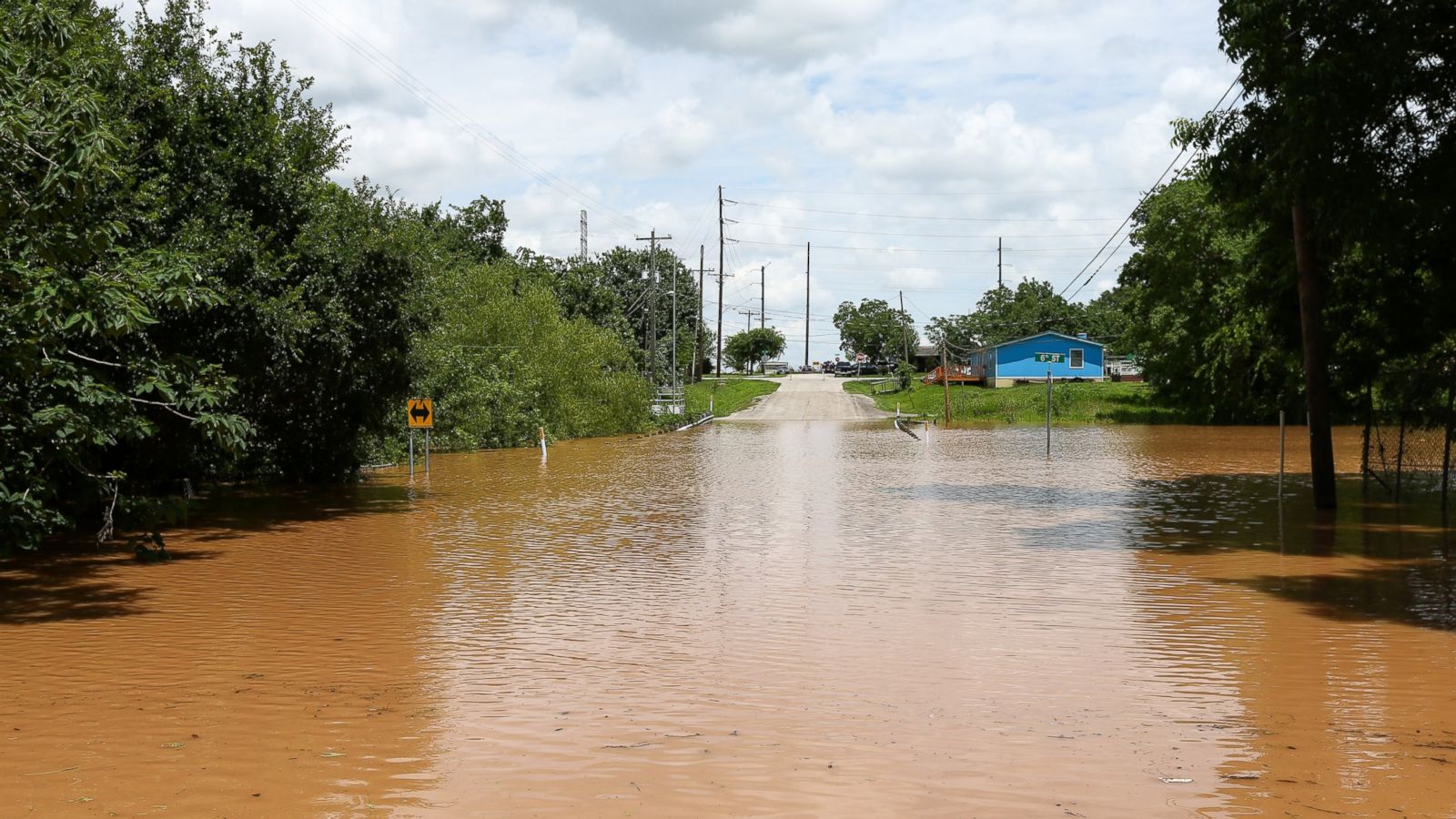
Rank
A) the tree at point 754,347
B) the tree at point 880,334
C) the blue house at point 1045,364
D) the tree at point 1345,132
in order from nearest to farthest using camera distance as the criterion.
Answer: the tree at point 1345,132
the blue house at point 1045,364
the tree at point 880,334
the tree at point 754,347

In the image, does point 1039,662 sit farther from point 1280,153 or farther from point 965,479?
point 965,479

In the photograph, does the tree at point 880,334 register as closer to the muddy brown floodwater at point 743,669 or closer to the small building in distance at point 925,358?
the small building in distance at point 925,358

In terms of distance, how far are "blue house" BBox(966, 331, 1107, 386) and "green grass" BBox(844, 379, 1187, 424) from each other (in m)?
10.9

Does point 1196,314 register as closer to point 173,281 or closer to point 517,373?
point 517,373

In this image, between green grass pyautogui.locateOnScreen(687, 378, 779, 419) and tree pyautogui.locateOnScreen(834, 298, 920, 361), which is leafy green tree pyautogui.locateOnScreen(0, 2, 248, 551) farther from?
tree pyautogui.locateOnScreen(834, 298, 920, 361)

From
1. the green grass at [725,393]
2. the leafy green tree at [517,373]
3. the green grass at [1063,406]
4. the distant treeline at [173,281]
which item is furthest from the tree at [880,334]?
the distant treeline at [173,281]

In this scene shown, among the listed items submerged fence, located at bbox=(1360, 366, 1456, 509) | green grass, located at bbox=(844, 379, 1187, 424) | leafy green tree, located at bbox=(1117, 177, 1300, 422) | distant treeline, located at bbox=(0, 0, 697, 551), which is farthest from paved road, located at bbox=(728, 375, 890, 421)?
submerged fence, located at bbox=(1360, 366, 1456, 509)

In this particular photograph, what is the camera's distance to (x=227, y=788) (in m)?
7.21

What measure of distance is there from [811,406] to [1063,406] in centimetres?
1973

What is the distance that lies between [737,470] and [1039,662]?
84.7 ft

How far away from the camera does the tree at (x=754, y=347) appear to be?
18088cm

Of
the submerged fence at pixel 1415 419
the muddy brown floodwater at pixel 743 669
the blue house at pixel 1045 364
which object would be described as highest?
the blue house at pixel 1045 364

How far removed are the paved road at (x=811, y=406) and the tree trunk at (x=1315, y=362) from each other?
55.1 m

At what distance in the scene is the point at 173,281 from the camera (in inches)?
656
